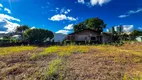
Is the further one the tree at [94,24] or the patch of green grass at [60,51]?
the tree at [94,24]

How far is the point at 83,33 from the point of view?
2603 cm

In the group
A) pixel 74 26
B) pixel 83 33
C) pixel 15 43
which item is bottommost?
pixel 15 43

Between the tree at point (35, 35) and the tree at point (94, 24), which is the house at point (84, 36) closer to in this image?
the tree at point (35, 35)

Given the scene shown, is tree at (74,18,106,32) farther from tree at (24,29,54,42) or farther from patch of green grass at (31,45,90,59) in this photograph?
patch of green grass at (31,45,90,59)

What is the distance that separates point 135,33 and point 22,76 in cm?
4271

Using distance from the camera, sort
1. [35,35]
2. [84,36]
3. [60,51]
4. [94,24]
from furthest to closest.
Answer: [94,24] → [84,36] → [35,35] → [60,51]

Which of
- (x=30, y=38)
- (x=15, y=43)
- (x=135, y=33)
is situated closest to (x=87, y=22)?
(x=135, y=33)

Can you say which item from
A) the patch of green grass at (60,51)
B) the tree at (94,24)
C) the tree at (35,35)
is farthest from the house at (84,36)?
the tree at (94,24)

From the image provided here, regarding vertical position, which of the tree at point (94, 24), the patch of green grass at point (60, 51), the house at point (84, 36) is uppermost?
the tree at point (94, 24)

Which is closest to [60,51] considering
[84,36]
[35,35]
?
[35,35]

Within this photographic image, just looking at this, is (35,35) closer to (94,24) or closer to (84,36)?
(84,36)

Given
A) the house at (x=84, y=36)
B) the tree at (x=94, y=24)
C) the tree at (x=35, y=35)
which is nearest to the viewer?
the tree at (x=35, y=35)

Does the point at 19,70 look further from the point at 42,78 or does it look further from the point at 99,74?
the point at 99,74

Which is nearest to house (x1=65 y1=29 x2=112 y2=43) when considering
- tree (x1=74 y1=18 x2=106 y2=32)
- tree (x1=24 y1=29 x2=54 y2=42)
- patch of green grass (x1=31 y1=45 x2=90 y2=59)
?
tree (x1=24 y1=29 x2=54 y2=42)
